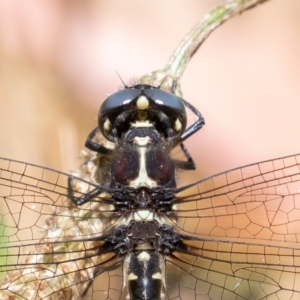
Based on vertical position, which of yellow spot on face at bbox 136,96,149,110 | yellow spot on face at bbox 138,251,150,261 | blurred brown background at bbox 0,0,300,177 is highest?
blurred brown background at bbox 0,0,300,177

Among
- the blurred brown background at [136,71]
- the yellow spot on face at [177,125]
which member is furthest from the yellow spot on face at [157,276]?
the blurred brown background at [136,71]

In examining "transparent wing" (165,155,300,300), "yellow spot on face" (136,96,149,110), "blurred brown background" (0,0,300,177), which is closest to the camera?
"transparent wing" (165,155,300,300)

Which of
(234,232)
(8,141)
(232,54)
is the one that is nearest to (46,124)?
(8,141)

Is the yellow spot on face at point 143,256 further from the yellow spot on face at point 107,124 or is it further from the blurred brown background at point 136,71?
the blurred brown background at point 136,71

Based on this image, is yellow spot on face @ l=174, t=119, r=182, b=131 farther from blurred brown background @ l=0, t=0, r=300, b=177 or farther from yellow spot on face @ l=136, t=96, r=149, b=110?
blurred brown background @ l=0, t=0, r=300, b=177

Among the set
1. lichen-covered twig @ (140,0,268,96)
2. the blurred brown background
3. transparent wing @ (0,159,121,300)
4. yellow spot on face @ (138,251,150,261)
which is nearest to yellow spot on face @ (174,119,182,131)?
lichen-covered twig @ (140,0,268,96)
